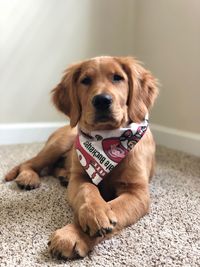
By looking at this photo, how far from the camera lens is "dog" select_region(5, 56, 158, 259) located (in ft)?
4.74

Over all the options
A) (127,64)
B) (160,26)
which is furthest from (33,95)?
(127,64)

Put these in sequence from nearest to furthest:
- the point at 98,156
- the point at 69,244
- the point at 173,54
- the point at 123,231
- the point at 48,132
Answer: the point at 69,244
the point at 123,231
the point at 98,156
the point at 173,54
the point at 48,132

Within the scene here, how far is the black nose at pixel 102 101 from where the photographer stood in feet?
4.93

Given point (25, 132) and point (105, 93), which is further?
point (25, 132)

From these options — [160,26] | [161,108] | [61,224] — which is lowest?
[161,108]

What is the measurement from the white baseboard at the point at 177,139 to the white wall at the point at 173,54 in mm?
35

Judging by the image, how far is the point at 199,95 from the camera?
2512mm

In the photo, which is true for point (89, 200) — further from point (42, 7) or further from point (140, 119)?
point (42, 7)

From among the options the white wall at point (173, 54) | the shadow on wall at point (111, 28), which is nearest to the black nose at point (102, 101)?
the white wall at point (173, 54)

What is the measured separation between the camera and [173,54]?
2650 mm

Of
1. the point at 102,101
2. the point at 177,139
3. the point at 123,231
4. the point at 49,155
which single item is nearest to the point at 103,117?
the point at 102,101

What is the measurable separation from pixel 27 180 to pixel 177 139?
4.05 ft

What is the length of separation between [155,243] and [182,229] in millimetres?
167

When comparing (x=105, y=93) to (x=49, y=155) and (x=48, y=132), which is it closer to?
(x=49, y=155)
